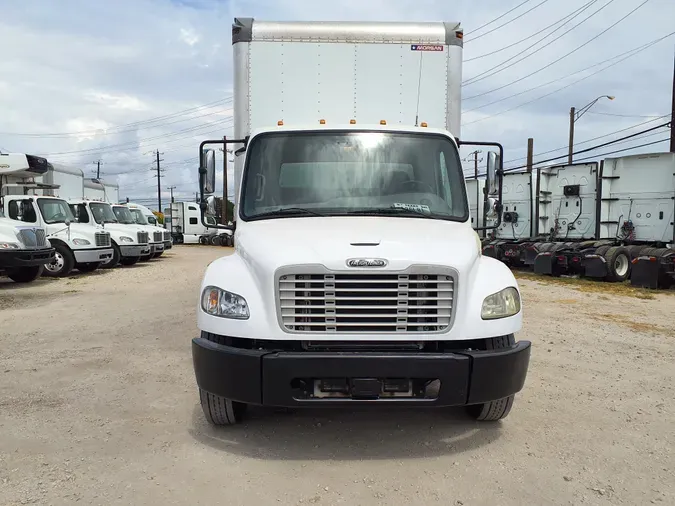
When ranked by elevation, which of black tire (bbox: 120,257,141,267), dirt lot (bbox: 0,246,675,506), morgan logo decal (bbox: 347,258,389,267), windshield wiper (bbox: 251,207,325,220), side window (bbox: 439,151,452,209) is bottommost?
black tire (bbox: 120,257,141,267)

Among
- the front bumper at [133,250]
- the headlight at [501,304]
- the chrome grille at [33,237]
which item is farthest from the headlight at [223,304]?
the front bumper at [133,250]

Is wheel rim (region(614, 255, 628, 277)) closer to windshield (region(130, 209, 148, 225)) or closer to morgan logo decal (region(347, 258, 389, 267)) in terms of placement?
morgan logo decal (region(347, 258, 389, 267))

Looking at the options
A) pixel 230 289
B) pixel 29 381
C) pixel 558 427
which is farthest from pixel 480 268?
pixel 29 381

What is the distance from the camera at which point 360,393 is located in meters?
3.39

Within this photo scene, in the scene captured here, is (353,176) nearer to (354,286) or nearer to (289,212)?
(289,212)

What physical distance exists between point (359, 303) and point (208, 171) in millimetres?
2431

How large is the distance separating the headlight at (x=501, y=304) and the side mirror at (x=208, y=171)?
Result: 9.36 ft

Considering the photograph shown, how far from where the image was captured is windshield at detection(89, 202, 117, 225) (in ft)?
57.5

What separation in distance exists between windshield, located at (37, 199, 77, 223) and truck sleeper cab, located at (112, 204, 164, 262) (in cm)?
335

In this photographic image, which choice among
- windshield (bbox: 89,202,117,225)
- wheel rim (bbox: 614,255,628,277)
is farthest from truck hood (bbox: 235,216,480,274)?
windshield (bbox: 89,202,117,225)

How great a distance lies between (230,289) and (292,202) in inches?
45.8

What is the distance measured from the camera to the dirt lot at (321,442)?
3.20 m

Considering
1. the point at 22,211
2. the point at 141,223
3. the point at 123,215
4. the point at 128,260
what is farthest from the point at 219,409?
the point at 141,223

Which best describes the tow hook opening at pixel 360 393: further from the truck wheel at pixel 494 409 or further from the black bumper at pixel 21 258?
the black bumper at pixel 21 258
